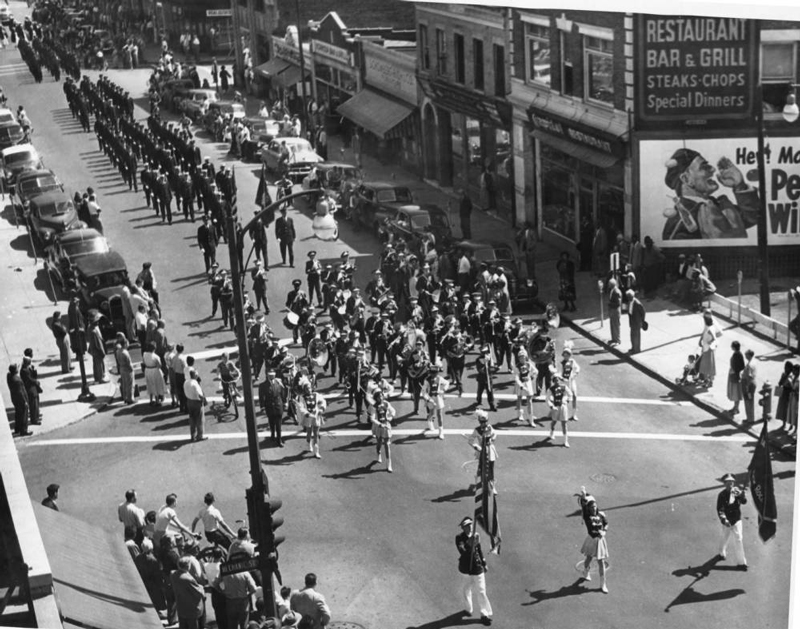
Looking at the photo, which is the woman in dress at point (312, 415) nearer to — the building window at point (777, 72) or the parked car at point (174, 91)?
the building window at point (777, 72)

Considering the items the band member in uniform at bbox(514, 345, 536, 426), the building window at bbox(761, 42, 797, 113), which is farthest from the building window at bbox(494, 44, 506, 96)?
the band member in uniform at bbox(514, 345, 536, 426)

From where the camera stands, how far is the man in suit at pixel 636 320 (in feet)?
111

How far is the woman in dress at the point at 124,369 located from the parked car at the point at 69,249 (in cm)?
613

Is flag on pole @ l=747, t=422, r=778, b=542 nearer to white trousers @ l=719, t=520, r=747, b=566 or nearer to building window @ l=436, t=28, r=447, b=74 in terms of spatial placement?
white trousers @ l=719, t=520, r=747, b=566

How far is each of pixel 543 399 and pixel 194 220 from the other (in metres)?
15.5

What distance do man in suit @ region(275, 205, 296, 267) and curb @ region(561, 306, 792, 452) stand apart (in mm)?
7176

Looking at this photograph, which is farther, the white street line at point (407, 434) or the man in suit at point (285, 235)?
the man in suit at point (285, 235)

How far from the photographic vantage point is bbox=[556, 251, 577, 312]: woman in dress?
123 ft

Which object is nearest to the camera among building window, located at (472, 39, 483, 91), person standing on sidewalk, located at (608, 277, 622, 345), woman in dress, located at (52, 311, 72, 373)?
woman in dress, located at (52, 311, 72, 373)

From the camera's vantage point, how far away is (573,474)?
92.4 ft

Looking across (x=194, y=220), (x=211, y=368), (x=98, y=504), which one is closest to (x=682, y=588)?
(x=98, y=504)

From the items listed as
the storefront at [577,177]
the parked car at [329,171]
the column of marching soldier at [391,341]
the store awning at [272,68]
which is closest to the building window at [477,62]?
the storefront at [577,177]

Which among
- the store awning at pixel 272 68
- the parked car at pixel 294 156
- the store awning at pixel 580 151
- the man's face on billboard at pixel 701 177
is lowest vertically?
the parked car at pixel 294 156

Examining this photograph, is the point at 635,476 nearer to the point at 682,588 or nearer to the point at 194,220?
the point at 682,588
